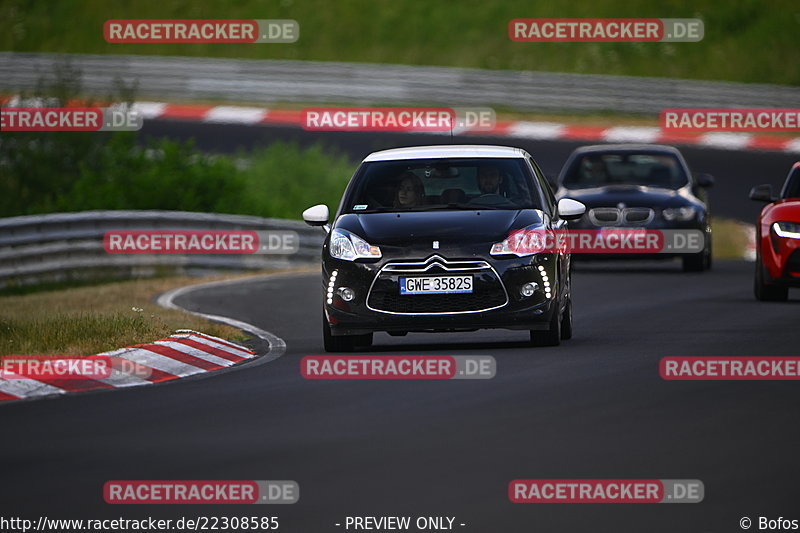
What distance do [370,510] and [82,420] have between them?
3.18 m

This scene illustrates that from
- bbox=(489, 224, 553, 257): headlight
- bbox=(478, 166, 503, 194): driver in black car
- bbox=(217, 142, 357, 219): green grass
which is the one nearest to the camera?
bbox=(489, 224, 553, 257): headlight

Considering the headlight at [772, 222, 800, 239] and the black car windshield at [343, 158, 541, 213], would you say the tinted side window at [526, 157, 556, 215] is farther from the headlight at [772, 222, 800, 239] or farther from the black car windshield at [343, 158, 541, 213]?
the headlight at [772, 222, 800, 239]

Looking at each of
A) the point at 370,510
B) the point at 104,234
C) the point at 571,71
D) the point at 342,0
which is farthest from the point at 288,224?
the point at 342,0

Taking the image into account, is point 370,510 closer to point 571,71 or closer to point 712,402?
point 712,402

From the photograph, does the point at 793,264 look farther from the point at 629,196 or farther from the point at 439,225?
the point at 629,196

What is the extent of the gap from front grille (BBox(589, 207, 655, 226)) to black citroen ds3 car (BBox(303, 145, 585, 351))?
885 centimetres

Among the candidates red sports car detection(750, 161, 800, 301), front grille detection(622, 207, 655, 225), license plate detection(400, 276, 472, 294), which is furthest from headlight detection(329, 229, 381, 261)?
front grille detection(622, 207, 655, 225)

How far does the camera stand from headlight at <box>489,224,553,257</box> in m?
13.6

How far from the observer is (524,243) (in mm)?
13680

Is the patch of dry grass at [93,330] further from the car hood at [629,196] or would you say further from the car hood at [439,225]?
the car hood at [629,196]

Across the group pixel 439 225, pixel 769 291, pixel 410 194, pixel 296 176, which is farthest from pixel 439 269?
pixel 296 176

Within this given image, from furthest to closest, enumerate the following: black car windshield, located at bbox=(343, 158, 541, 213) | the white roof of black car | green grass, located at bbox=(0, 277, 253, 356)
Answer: the white roof of black car, black car windshield, located at bbox=(343, 158, 541, 213), green grass, located at bbox=(0, 277, 253, 356)

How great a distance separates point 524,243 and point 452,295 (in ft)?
2.26

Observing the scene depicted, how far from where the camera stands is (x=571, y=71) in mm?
48750
